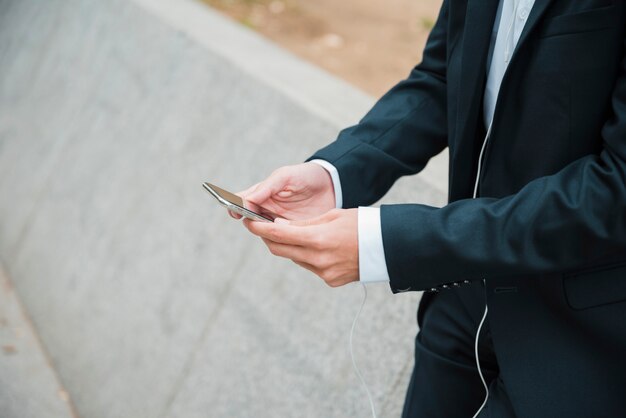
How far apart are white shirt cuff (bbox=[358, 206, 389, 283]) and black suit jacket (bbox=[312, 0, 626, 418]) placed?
0.06ft

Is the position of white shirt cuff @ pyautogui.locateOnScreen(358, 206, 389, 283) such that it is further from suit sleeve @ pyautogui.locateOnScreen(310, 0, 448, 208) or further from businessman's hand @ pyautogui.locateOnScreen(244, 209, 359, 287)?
suit sleeve @ pyautogui.locateOnScreen(310, 0, 448, 208)

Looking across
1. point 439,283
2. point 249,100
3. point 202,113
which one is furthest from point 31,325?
point 439,283

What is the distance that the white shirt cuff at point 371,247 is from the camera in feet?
4.94

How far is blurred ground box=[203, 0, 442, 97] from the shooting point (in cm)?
721

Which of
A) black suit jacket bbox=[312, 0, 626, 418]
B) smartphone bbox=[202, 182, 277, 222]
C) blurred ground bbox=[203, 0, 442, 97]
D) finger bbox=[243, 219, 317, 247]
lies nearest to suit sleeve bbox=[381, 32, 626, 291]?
black suit jacket bbox=[312, 0, 626, 418]

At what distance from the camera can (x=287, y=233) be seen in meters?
1.54

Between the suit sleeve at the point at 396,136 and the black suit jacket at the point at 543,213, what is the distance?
184 mm

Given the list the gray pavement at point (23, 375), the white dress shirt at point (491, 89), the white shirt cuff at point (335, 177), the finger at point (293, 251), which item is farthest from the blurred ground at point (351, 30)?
the finger at point (293, 251)

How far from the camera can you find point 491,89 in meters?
1.65

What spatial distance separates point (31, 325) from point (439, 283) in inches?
128

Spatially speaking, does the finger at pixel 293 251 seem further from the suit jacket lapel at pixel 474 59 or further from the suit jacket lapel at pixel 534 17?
the suit jacket lapel at pixel 534 17

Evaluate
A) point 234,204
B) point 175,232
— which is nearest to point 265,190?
point 234,204

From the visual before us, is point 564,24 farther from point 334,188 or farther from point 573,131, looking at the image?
point 334,188

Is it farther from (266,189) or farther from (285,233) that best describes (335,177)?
(285,233)
